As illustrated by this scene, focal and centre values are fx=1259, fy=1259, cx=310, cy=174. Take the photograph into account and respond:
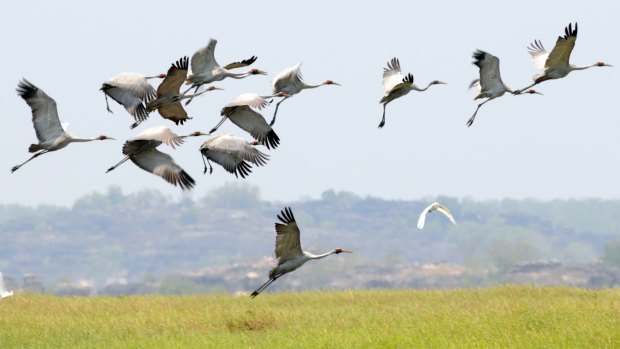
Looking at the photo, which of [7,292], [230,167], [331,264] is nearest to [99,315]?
[7,292]

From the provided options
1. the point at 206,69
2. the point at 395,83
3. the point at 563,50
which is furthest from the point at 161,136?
the point at 563,50

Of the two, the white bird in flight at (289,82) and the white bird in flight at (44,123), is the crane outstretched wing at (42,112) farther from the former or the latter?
the white bird in flight at (289,82)

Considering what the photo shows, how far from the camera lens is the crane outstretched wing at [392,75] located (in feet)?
64.6

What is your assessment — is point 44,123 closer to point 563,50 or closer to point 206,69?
point 206,69

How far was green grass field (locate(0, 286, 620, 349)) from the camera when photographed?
668 inches

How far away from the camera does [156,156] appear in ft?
57.4

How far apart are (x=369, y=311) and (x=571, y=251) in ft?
599

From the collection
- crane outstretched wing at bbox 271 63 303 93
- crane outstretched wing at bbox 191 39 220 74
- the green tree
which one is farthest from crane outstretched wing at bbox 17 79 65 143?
the green tree

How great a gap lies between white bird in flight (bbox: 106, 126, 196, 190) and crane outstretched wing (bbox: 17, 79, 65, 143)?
99 cm

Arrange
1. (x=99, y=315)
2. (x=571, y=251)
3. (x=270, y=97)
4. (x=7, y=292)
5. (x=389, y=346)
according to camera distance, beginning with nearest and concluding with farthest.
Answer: (x=389, y=346), (x=270, y=97), (x=7, y=292), (x=99, y=315), (x=571, y=251)

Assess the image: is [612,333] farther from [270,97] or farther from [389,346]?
[270,97]

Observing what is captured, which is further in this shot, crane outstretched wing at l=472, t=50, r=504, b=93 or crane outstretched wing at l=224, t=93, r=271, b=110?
crane outstretched wing at l=472, t=50, r=504, b=93

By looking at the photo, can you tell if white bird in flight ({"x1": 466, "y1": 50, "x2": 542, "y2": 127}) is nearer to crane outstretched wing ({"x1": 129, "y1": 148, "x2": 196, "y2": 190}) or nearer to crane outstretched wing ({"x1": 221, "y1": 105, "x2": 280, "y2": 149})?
crane outstretched wing ({"x1": 221, "y1": 105, "x2": 280, "y2": 149})

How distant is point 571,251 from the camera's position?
19900 cm
